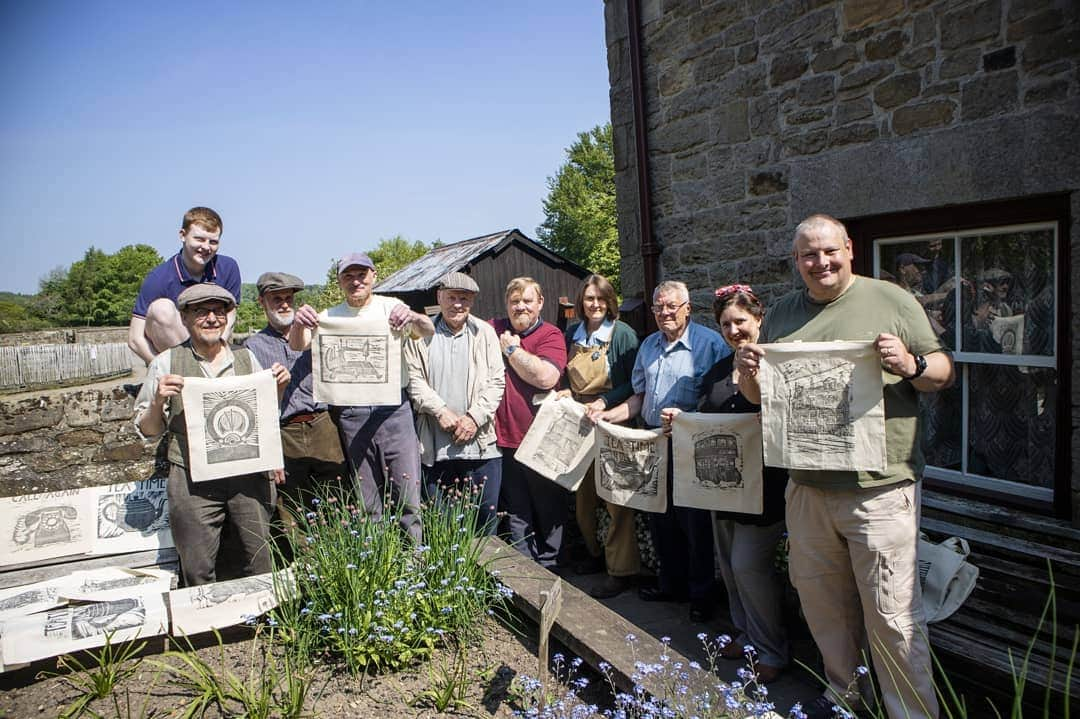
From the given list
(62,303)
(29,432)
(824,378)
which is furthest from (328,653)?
(62,303)

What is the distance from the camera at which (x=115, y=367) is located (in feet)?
83.9

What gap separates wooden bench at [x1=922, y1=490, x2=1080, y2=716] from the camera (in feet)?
9.92

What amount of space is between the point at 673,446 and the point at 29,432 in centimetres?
440

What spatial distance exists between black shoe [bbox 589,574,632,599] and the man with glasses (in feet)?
0.97

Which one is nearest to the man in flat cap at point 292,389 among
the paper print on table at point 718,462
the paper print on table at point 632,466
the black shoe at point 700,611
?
the paper print on table at point 632,466

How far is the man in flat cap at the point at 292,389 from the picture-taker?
4.08m

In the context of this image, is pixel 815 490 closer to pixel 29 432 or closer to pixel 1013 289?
pixel 1013 289

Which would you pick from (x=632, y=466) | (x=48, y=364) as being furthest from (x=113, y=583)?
(x=48, y=364)

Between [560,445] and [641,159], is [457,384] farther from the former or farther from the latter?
[641,159]

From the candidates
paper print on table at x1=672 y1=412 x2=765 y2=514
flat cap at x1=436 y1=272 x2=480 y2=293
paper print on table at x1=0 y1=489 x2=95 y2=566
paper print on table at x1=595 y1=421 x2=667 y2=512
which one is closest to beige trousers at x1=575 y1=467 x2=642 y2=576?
paper print on table at x1=595 y1=421 x2=667 y2=512

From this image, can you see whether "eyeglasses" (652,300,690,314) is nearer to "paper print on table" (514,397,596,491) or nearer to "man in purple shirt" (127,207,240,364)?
"paper print on table" (514,397,596,491)

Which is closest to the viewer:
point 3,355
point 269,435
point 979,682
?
point 979,682

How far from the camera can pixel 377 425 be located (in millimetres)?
4105

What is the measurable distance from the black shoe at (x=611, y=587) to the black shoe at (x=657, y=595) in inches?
6.3
